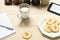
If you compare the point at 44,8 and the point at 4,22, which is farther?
the point at 44,8

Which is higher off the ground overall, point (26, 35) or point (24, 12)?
point (24, 12)

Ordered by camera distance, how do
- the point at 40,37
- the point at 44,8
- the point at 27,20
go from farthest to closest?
the point at 44,8
the point at 27,20
the point at 40,37

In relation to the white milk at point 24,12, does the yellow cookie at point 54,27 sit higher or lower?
lower

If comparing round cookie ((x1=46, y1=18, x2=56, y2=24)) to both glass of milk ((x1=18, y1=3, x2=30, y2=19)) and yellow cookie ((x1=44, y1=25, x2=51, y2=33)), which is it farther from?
glass of milk ((x1=18, y1=3, x2=30, y2=19))

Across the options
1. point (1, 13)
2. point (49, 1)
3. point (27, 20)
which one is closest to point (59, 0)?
point (49, 1)

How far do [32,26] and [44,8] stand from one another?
0.76 ft

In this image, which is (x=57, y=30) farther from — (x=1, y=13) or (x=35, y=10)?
(x=1, y=13)

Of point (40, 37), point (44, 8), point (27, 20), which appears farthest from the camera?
point (44, 8)

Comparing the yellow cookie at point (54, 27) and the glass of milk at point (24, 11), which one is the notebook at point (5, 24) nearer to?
the glass of milk at point (24, 11)

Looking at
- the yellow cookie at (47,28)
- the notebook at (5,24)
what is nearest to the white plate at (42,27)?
the yellow cookie at (47,28)

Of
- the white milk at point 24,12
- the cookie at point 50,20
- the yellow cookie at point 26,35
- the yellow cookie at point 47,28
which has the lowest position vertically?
the yellow cookie at point 26,35

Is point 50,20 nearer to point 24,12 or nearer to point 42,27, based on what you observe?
point 42,27

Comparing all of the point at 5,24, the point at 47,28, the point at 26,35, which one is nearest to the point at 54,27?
the point at 47,28

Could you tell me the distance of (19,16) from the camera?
3.89 ft
